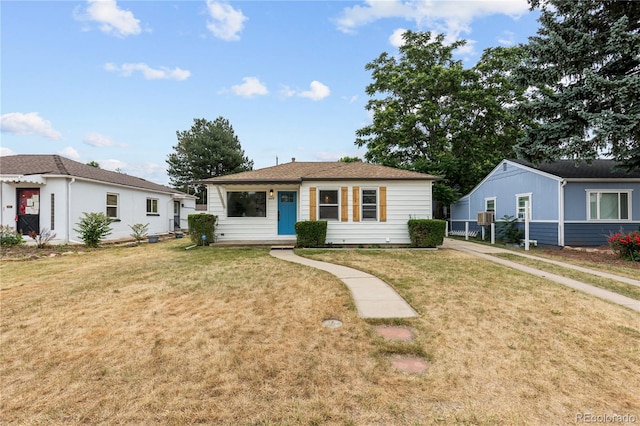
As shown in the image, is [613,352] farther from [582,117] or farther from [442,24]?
[442,24]

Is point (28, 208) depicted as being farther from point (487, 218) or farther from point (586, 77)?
point (586, 77)

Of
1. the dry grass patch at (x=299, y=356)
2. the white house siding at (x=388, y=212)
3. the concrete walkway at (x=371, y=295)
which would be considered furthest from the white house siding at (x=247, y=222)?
the dry grass patch at (x=299, y=356)

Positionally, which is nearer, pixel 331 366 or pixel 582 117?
pixel 331 366

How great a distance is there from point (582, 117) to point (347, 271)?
9.84 meters

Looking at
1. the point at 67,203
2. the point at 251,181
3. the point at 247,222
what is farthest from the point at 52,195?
the point at 251,181

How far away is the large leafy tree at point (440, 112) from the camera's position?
18641 millimetres

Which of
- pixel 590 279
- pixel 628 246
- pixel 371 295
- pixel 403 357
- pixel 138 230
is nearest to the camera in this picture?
pixel 403 357

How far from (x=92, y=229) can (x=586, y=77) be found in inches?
726

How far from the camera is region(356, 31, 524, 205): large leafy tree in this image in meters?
18.6

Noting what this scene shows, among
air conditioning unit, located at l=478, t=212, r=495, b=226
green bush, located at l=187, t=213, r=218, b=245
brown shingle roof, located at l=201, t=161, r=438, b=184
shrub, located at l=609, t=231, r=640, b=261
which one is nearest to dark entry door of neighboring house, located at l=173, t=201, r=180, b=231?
green bush, located at l=187, t=213, r=218, b=245

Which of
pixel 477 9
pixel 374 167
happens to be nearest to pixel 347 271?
pixel 374 167

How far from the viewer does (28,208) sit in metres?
11.5

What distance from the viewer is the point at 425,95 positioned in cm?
1992

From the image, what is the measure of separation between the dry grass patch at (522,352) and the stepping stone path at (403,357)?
0.11 metres
